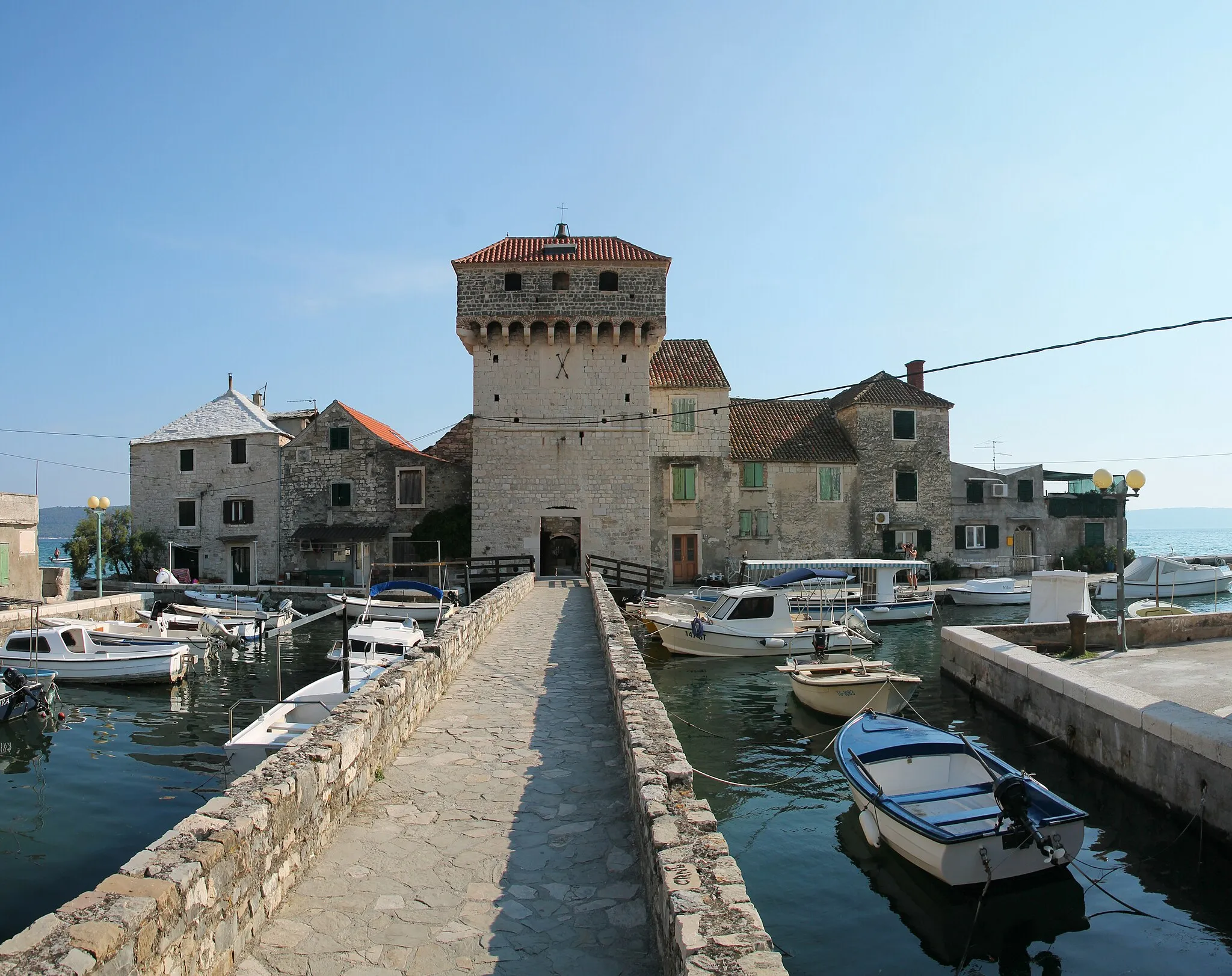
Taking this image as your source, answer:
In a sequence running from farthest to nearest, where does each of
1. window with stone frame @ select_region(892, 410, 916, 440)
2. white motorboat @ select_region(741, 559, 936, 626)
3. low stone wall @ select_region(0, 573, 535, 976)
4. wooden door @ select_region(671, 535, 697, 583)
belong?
window with stone frame @ select_region(892, 410, 916, 440) < wooden door @ select_region(671, 535, 697, 583) < white motorboat @ select_region(741, 559, 936, 626) < low stone wall @ select_region(0, 573, 535, 976)

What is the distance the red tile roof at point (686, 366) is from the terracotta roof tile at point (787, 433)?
7.62ft

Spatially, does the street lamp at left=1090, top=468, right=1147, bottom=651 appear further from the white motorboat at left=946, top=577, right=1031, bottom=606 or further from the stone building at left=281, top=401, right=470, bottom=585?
the stone building at left=281, top=401, right=470, bottom=585

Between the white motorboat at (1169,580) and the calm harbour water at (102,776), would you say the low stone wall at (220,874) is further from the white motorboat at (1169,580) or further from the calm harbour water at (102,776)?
the white motorboat at (1169,580)

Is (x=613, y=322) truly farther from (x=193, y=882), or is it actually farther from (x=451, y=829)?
(x=193, y=882)

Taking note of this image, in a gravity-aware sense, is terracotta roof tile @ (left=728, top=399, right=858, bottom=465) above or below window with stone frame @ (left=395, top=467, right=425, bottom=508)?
above

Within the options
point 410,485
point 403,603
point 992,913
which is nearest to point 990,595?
point 403,603

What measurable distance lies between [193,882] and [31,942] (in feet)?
2.41

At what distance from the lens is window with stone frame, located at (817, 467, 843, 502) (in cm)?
3634

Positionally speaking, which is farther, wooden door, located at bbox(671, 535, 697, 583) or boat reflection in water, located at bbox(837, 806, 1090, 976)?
wooden door, located at bbox(671, 535, 697, 583)

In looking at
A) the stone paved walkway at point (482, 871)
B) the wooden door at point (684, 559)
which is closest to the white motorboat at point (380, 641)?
the stone paved walkway at point (482, 871)

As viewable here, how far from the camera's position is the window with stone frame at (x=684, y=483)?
114 feet

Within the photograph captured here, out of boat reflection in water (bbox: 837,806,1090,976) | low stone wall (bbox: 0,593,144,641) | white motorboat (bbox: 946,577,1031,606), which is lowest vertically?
boat reflection in water (bbox: 837,806,1090,976)

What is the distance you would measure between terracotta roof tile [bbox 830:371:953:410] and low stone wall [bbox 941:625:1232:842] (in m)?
22.5

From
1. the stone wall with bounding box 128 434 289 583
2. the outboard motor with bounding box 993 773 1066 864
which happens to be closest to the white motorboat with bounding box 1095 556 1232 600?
the outboard motor with bounding box 993 773 1066 864
